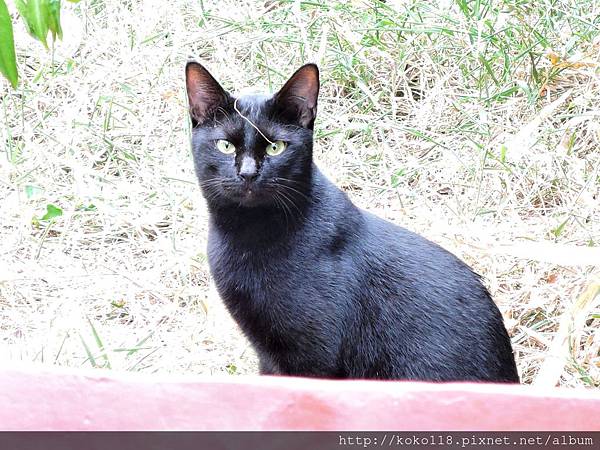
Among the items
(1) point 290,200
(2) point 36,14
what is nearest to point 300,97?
(1) point 290,200

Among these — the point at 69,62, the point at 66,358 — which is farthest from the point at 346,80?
the point at 66,358

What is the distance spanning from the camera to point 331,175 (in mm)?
2762

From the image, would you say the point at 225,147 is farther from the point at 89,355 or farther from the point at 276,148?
the point at 89,355

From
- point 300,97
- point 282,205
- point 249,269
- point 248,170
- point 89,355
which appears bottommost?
point 89,355

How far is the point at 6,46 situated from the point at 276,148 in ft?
2.91

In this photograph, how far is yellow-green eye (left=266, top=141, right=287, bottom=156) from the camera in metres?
1.84

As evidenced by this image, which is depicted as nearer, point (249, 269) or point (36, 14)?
point (36, 14)

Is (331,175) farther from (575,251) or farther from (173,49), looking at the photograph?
(575,251)

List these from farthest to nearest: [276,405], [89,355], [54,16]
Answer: [89,355]
[54,16]
[276,405]

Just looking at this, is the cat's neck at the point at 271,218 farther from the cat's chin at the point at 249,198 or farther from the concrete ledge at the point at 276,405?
the concrete ledge at the point at 276,405

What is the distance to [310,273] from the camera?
5.91 ft

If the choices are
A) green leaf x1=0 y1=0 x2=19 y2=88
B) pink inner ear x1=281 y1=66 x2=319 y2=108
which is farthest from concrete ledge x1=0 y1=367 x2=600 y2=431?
pink inner ear x1=281 y1=66 x2=319 y2=108

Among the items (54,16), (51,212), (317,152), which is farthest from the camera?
(317,152)

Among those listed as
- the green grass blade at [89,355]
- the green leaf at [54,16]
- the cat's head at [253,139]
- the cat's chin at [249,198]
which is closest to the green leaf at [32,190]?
the green grass blade at [89,355]
